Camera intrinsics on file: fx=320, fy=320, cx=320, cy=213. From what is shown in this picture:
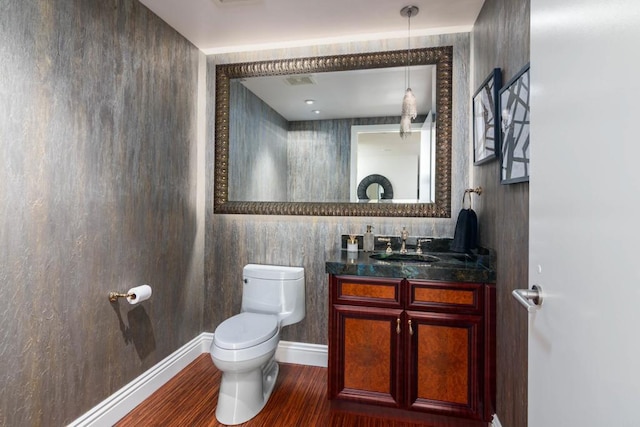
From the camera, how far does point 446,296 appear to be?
1.70m

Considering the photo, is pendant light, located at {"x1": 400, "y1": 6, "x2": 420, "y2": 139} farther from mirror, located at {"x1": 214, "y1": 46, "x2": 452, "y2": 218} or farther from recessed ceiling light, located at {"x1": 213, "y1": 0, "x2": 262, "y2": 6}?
recessed ceiling light, located at {"x1": 213, "y1": 0, "x2": 262, "y2": 6}

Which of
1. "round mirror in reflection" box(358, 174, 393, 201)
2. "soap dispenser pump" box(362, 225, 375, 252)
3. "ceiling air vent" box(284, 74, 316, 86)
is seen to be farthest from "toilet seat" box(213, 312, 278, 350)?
"ceiling air vent" box(284, 74, 316, 86)

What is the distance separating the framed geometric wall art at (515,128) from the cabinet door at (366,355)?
902 mm

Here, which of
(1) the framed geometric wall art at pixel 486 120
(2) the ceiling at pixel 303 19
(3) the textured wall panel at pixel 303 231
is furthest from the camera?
(3) the textured wall panel at pixel 303 231

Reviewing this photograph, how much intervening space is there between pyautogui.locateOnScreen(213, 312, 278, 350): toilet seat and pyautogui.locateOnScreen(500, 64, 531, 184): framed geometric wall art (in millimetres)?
1479

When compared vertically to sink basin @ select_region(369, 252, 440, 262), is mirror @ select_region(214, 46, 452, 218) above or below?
above

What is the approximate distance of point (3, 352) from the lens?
1.25m

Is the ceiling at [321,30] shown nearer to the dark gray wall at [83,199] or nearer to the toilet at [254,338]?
the dark gray wall at [83,199]

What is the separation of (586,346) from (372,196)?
1694 mm

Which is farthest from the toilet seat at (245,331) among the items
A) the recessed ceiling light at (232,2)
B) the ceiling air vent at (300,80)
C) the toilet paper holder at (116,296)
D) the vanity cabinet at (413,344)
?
the recessed ceiling light at (232,2)

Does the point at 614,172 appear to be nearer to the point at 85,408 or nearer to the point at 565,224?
the point at 565,224

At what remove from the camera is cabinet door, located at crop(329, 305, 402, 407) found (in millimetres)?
1740

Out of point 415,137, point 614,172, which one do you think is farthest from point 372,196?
point 614,172

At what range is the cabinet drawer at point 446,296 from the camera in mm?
1672
